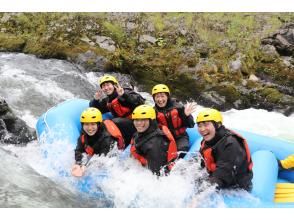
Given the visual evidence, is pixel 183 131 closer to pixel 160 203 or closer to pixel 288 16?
pixel 160 203

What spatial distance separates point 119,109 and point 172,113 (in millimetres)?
825

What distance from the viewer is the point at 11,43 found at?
36.3 feet

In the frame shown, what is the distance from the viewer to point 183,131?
5.62 meters

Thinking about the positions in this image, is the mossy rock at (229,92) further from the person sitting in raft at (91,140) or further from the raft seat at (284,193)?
the person sitting in raft at (91,140)

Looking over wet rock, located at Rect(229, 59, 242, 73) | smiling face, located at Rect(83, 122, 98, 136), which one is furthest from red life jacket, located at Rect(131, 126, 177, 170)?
wet rock, located at Rect(229, 59, 242, 73)

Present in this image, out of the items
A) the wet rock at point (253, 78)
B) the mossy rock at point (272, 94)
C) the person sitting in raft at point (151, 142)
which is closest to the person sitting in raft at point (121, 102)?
the person sitting in raft at point (151, 142)

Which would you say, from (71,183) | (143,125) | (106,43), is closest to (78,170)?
(71,183)

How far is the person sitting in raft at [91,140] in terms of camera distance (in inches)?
194

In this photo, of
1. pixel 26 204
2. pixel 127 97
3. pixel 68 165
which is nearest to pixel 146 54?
pixel 127 97

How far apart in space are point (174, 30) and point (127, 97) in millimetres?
6167

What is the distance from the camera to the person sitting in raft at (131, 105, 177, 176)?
4555 mm

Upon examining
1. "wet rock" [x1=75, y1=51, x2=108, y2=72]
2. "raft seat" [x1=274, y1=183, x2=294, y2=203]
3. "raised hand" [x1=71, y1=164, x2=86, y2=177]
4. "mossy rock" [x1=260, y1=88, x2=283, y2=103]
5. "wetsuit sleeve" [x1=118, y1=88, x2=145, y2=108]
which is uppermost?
"wet rock" [x1=75, y1=51, x2=108, y2=72]

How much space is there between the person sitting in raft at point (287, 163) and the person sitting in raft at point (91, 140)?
1.93 meters

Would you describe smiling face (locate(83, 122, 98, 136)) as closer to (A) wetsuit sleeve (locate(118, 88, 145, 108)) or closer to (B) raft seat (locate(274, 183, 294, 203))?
(A) wetsuit sleeve (locate(118, 88, 145, 108))
